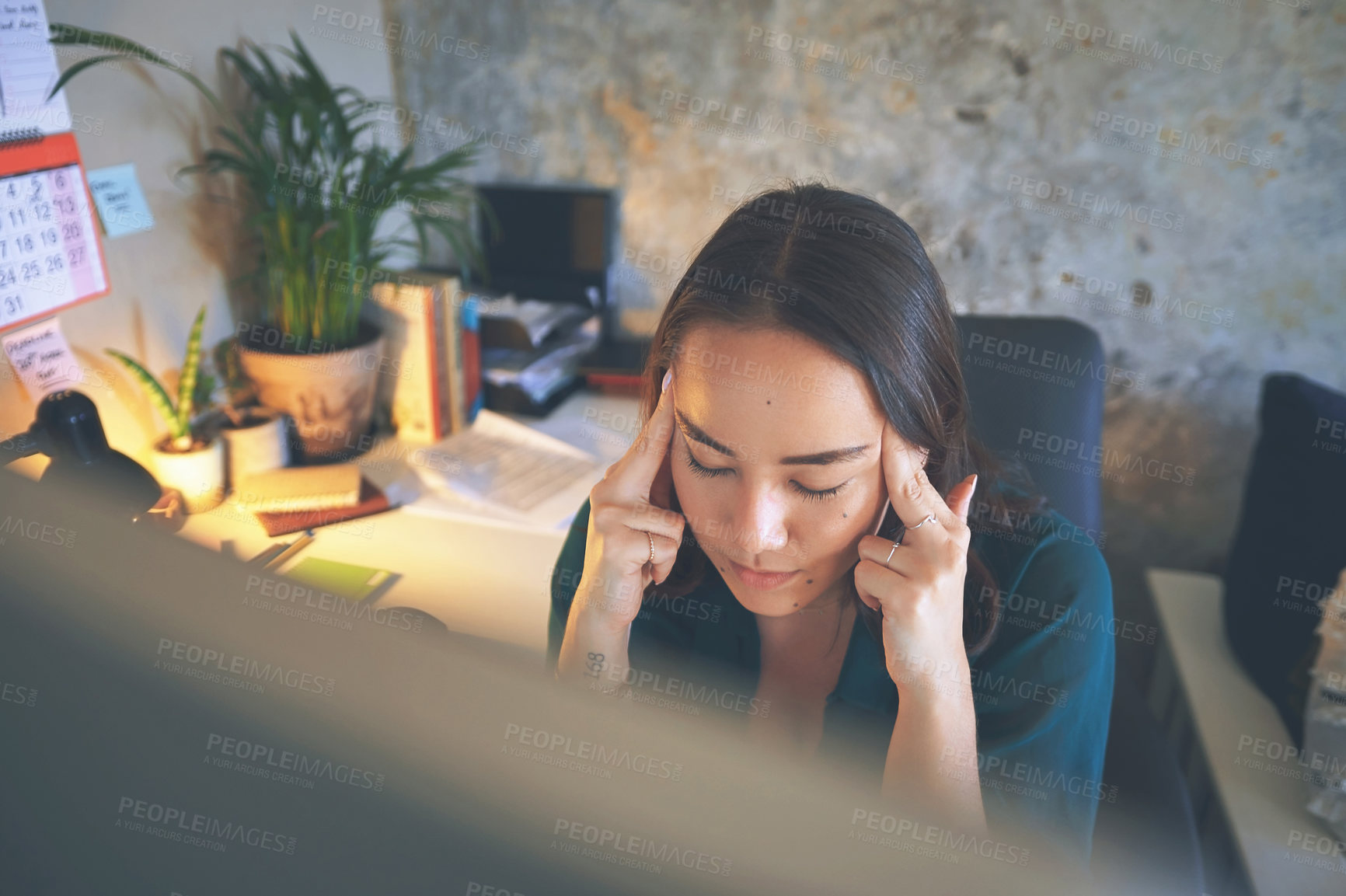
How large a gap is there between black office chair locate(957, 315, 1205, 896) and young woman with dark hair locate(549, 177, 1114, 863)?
0.67 feet

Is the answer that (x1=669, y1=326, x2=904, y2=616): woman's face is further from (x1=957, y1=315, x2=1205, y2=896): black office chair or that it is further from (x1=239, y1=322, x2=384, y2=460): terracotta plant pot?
(x1=239, y1=322, x2=384, y2=460): terracotta plant pot

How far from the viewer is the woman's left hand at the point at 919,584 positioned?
85 centimetres

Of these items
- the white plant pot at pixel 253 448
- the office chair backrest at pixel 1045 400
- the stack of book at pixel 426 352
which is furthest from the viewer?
the stack of book at pixel 426 352

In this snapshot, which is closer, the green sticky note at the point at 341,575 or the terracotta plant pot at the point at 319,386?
the green sticky note at the point at 341,575

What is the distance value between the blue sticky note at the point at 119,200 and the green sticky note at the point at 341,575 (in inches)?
26.1

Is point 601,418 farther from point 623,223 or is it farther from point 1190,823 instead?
point 1190,823

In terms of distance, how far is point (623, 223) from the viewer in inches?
85.7

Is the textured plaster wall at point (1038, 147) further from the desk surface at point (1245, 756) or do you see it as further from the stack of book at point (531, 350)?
the desk surface at point (1245, 756)

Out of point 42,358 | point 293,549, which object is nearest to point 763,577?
point 293,549

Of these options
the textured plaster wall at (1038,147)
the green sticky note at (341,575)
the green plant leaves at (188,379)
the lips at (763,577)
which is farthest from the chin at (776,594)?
the textured plaster wall at (1038,147)

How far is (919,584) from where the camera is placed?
85 centimetres

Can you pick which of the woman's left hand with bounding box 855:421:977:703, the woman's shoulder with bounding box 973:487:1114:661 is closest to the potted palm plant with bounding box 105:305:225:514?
the woman's left hand with bounding box 855:421:977:703

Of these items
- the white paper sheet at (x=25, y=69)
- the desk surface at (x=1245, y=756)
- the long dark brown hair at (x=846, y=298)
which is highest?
the white paper sheet at (x=25, y=69)

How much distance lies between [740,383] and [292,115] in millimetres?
1214
